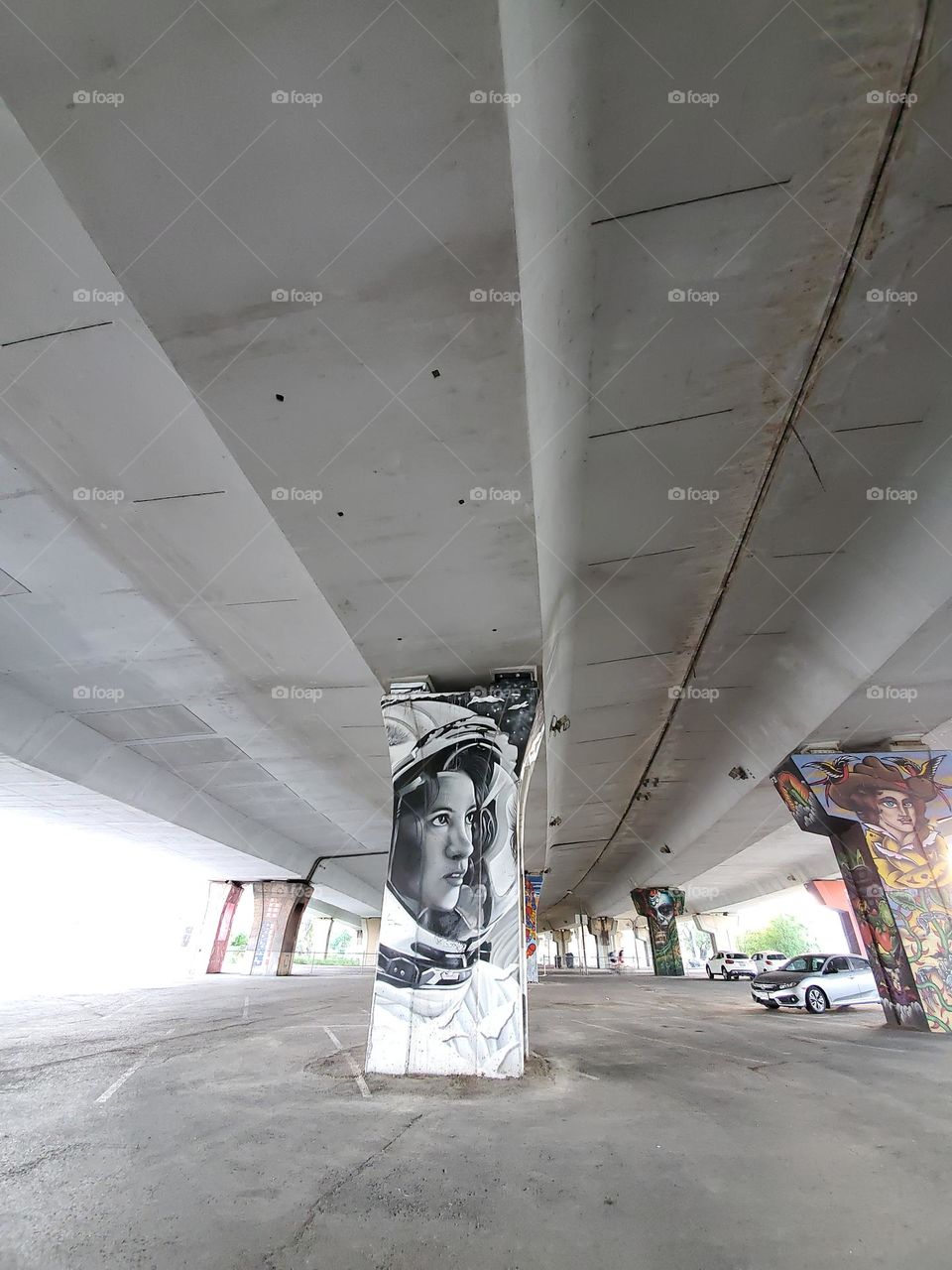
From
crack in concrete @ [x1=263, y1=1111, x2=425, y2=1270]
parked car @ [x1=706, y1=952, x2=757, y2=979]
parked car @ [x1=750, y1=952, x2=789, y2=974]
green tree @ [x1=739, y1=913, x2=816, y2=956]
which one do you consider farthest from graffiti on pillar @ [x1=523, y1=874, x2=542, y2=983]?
green tree @ [x1=739, y1=913, x2=816, y2=956]

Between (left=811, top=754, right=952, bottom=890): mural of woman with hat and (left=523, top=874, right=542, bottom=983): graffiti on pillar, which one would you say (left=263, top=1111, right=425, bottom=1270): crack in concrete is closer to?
(left=811, top=754, right=952, bottom=890): mural of woman with hat

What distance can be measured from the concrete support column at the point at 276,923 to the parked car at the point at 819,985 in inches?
805

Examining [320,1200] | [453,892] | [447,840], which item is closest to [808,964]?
[453,892]

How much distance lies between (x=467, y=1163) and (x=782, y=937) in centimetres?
Answer: 11803

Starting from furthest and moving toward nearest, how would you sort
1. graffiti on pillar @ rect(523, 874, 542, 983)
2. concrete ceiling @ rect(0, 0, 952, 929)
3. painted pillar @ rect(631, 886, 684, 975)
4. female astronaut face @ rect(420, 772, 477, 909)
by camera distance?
1. painted pillar @ rect(631, 886, 684, 975)
2. graffiti on pillar @ rect(523, 874, 542, 983)
3. female astronaut face @ rect(420, 772, 477, 909)
4. concrete ceiling @ rect(0, 0, 952, 929)

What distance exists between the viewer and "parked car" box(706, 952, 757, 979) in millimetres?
32188

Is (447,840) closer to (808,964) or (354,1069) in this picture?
(354,1069)

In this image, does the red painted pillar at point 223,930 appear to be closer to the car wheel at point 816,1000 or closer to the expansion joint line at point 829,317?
the car wheel at point 816,1000

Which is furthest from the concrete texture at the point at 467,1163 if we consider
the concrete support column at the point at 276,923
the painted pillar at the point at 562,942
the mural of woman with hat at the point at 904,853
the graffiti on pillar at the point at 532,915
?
the painted pillar at the point at 562,942

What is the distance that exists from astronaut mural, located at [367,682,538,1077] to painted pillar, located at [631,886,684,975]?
30.7m

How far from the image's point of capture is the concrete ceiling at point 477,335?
3.21 meters

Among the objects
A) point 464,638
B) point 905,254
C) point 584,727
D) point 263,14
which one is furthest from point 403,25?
point 584,727

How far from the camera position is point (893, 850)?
39.4ft

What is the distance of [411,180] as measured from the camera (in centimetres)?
338
